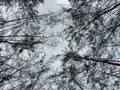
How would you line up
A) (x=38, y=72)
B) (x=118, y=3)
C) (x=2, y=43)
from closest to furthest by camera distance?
(x=118, y=3) < (x=2, y=43) < (x=38, y=72)

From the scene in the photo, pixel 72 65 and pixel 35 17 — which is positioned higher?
pixel 35 17

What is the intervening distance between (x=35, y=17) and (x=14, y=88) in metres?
2.50

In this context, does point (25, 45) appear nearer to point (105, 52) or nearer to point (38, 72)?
point (38, 72)

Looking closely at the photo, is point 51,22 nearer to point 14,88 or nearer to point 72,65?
point 72,65

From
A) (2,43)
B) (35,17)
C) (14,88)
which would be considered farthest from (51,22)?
(14,88)

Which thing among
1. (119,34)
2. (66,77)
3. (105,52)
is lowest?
(66,77)

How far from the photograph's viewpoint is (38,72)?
1002 cm

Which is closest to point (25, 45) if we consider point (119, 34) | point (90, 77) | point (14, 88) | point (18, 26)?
point (18, 26)

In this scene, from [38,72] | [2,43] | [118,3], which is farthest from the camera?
[38,72]

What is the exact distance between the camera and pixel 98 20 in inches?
371

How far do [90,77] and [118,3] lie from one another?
104 inches

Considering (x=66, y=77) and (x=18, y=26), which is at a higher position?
(x=18, y=26)

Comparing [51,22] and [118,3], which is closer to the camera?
[118,3]

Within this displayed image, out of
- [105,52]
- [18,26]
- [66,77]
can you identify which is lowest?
[66,77]
